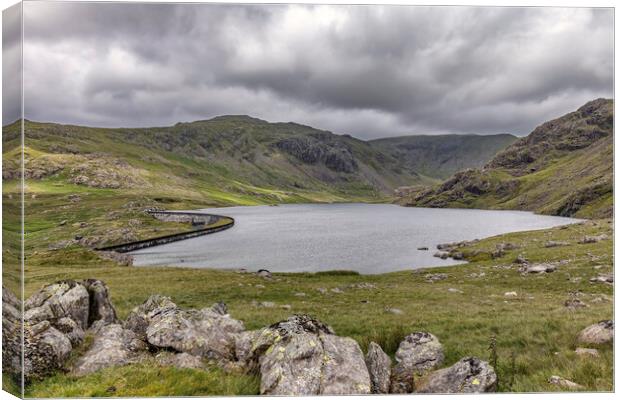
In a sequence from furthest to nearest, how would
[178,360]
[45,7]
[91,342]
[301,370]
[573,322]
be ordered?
[573,322] < [45,7] < [91,342] < [178,360] < [301,370]

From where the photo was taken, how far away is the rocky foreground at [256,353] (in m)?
8.86

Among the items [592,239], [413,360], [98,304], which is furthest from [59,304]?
[592,239]

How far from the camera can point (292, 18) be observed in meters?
14.6

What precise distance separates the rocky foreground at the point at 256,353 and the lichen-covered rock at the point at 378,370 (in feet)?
0.08

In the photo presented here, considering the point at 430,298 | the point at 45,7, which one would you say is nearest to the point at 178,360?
the point at 45,7

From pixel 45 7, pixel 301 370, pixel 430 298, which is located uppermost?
pixel 45 7

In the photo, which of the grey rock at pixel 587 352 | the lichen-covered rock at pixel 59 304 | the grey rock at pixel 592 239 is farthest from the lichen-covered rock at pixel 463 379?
the grey rock at pixel 592 239

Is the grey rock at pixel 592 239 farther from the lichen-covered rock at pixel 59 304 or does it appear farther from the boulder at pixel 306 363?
the lichen-covered rock at pixel 59 304

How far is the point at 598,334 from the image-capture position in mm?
10969

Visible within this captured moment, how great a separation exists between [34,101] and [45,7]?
14.6 ft

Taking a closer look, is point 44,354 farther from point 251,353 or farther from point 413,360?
point 413,360

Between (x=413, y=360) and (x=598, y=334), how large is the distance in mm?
6159

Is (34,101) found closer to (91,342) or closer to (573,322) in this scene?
(91,342)

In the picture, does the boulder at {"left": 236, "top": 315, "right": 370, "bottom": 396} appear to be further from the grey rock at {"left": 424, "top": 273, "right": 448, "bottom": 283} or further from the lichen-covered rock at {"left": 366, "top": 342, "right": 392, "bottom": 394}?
the grey rock at {"left": 424, "top": 273, "right": 448, "bottom": 283}
